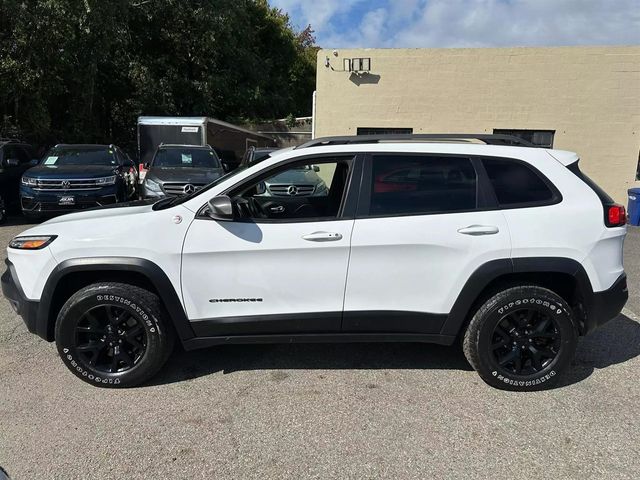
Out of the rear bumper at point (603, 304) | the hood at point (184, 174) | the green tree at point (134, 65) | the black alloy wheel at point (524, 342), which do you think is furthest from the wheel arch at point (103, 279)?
the green tree at point (134, 65)

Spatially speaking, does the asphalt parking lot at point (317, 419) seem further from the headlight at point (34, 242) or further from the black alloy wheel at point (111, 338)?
the headlight at point (34, 242)

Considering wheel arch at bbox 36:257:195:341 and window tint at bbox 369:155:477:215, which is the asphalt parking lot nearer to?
wheel arch at bbox 36:257:195:341

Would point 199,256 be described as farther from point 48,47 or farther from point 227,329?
point 48,47

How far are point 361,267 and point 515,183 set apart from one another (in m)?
1.28

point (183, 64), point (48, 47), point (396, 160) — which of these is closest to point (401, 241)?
point (396, 160)

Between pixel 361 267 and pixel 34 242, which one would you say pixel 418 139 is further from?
pixel 34 242

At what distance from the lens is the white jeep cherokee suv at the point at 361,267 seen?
348 cm

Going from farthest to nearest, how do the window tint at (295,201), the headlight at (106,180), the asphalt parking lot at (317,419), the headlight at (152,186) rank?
1. the headlight at (152,186)
2. the headlight at (106,180)
3. the window tint at (295,201)
4. the asphalt parking lot at (317,419)

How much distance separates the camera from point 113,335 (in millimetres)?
3584

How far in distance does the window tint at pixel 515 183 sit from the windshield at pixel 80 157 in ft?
31.2

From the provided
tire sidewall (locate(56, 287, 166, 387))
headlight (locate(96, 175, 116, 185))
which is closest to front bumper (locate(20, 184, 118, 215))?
headlight (locate(96, 175, 116, 185))

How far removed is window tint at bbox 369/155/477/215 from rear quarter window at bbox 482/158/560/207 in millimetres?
160

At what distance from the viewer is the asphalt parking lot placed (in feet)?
9.18

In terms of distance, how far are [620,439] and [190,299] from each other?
9.45ft
